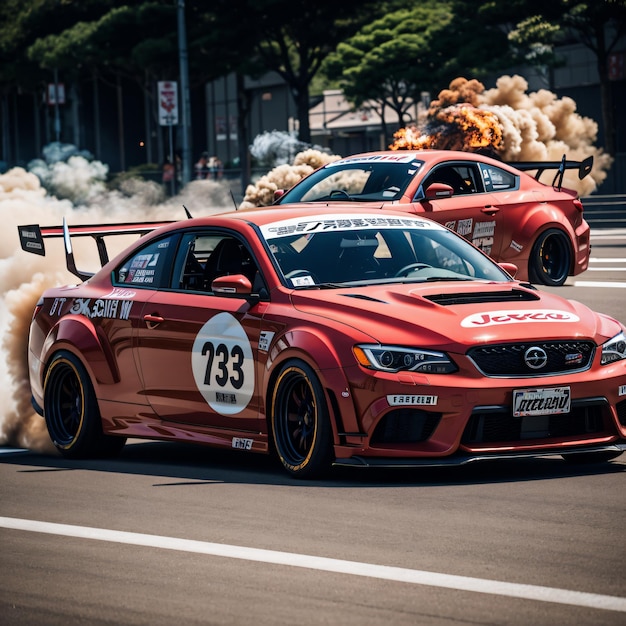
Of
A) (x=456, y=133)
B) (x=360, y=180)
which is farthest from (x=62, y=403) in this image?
(x=456, y=133)

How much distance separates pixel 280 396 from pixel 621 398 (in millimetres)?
1775

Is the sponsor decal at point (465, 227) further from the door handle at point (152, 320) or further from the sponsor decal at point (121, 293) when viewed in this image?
the door handle at point (152, 320)

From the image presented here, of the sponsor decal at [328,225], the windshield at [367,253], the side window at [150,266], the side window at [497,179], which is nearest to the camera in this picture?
the windshield at [367,253]

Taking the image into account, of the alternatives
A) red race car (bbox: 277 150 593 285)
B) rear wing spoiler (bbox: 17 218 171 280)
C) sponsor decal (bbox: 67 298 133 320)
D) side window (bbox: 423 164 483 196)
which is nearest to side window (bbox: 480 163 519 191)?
red race car (bbox: 277 150 593 285)

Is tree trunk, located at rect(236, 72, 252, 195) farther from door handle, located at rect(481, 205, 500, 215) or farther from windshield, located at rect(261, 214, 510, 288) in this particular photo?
windshield, located at rect(261, 214, 510, 288)

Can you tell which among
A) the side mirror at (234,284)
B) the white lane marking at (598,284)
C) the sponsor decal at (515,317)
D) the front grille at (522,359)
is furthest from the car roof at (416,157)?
the front grille at (522,359)

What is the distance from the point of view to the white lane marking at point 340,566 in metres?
5.42

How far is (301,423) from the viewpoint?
8328mm

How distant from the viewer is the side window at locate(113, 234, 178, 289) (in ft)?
31.8

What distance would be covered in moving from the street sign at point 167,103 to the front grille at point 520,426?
129 feet

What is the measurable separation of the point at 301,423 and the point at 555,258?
917cm

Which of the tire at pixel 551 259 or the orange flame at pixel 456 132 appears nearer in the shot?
the tire at pixel 551 259

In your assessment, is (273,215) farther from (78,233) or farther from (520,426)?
(78,233)

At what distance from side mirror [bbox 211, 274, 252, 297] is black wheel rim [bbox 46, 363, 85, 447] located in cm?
183
